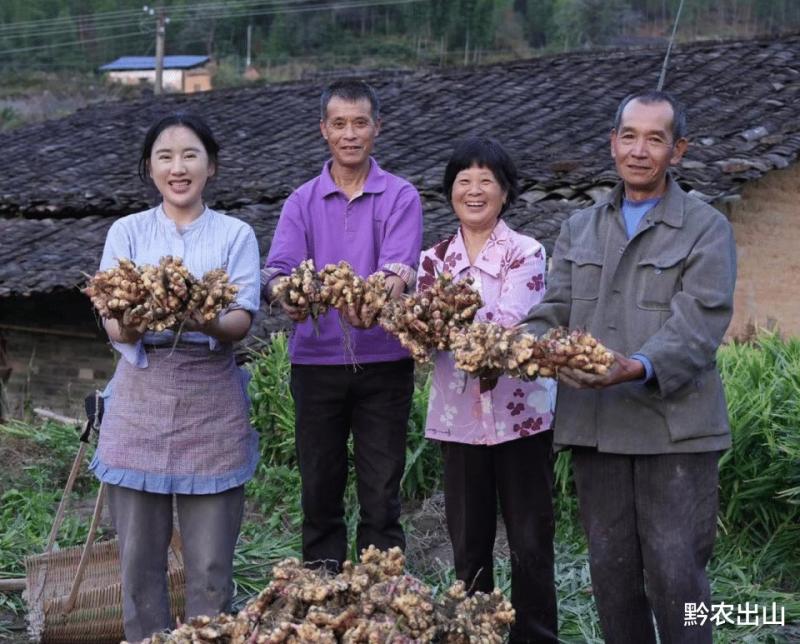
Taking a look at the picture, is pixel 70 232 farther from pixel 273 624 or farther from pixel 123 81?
pixel 123 81

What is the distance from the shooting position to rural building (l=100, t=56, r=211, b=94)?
127ft

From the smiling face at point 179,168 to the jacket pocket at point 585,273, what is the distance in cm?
124

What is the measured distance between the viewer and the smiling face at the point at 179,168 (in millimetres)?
3715

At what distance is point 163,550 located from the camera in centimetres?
379

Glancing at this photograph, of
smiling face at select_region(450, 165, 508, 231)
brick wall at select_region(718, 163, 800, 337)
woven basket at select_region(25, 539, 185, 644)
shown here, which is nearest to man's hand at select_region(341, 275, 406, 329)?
smiling face at select_region(450, 165, 508, 231)

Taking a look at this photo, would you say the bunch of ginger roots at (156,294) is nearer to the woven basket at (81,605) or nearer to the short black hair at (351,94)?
the short black hair at (351,94)

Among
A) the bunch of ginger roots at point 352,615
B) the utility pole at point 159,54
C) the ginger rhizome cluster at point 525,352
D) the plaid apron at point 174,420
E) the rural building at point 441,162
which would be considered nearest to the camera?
the bunch of ginger roots at point 352,615

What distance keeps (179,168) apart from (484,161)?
101cm

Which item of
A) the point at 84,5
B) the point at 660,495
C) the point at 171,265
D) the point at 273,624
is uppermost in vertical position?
the point at 84,5

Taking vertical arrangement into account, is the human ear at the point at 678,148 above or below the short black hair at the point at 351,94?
below

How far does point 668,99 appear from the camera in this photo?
135 inches

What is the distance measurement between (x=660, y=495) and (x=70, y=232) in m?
8.94

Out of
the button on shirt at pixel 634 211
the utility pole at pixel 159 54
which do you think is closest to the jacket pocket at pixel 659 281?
the button on shirt at pixel 634 211

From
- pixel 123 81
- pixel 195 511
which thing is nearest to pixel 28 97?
pixel 123 81
